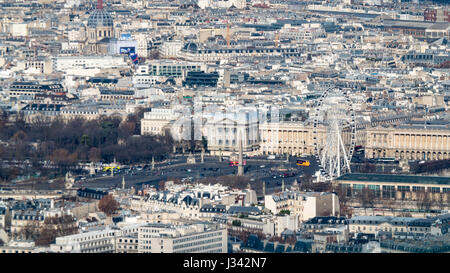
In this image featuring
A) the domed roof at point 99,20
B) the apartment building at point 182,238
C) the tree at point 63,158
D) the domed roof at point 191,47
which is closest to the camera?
the apartment building at point 182,238

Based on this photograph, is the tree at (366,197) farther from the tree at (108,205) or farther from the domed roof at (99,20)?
the domed roof at (99,20)

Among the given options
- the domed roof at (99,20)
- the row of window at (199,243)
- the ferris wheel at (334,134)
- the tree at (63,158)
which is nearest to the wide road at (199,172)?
the ferris wheel at (334,134)

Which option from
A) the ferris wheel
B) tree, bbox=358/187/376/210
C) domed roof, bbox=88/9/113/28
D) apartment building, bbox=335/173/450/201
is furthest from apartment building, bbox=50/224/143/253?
domed roof, bbox=88/9/113/28

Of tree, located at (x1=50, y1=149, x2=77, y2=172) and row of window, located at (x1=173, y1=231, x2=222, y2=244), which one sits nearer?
row of window, located at (x1=173, y1=231, x2=222, y2=244)

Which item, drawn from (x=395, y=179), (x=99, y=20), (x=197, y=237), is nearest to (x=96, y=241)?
(x=197, y=237)

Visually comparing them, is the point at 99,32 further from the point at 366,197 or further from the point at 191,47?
the point at 366,197

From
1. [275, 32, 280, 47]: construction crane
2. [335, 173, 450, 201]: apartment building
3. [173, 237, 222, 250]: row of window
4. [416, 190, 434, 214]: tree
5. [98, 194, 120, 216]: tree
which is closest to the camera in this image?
[173, 237, 222, 250]: row of window

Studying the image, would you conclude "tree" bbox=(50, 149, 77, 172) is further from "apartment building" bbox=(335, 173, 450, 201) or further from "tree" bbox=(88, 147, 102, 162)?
"apartment building" bbox=(335, 173, 450, 201)

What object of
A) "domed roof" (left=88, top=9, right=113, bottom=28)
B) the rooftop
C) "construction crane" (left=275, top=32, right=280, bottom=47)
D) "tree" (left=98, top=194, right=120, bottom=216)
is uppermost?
"domed roof" (left=88, top=9, right=113, bottom=28)
